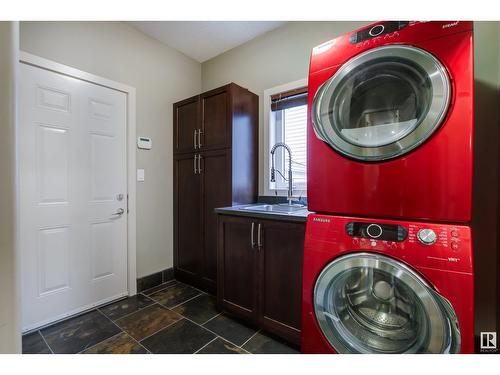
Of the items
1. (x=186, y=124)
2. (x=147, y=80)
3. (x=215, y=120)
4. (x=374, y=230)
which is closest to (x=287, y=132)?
(x=215, y=120)

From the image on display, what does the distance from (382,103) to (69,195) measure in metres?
2.33

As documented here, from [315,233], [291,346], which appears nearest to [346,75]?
[315,233]

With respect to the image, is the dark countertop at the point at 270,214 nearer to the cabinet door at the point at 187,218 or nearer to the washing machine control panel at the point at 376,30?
the cabinet door at the point at 187,218

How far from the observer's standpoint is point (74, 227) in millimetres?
1871

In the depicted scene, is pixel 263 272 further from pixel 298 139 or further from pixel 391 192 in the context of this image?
pixel 298 139

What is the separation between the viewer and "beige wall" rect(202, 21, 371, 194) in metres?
2.00

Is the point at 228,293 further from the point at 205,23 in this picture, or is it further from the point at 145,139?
the point at 205,23

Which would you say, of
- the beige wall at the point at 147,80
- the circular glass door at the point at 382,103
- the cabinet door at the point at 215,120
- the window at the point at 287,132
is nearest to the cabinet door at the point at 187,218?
the beige wall at the point at 147,80

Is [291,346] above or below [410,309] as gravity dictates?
below

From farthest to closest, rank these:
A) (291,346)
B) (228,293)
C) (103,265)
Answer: (103,265) → (228,293) → (291,346)

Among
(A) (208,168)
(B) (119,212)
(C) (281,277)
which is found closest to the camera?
(C) (281,277)

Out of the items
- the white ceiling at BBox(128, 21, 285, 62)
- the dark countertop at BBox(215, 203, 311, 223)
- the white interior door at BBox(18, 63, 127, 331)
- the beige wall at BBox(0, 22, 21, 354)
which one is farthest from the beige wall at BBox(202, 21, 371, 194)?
the beige wall at BBox(0, 22, 21, 354)

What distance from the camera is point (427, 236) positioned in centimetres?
88

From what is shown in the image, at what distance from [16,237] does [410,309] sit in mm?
1444
